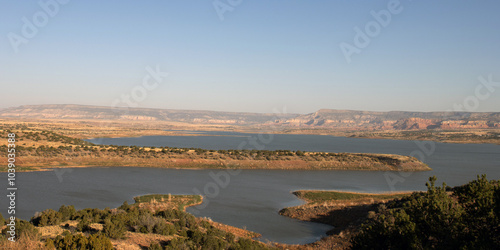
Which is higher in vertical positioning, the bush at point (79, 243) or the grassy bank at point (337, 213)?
the bush at point (79, 243)

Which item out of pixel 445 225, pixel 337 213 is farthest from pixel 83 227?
pixel 337 213

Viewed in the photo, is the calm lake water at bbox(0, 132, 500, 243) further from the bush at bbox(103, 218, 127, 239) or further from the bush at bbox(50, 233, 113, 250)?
the bush at bbox(50, 233, 113, 250)

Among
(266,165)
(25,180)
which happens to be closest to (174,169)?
(266,165)

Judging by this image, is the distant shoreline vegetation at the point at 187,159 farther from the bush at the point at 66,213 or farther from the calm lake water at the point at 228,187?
the bush at the point at 66,213

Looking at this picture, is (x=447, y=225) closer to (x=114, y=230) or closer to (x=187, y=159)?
(x=114, y=230)

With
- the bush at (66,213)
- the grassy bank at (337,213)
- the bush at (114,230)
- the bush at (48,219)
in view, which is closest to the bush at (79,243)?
the bush at (114,230)
